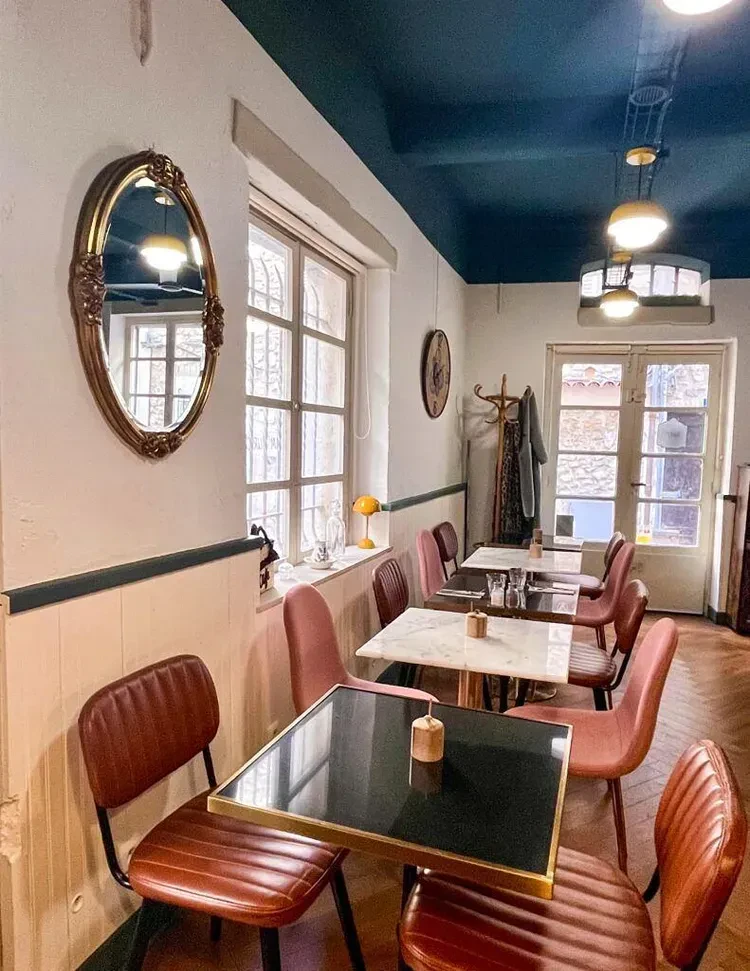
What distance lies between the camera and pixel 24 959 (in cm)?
142

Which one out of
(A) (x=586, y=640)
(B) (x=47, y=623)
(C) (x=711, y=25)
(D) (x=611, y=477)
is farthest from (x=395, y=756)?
(D) (x=611, y=477)

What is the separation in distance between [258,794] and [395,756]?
0.32 m

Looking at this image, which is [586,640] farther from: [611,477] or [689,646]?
[611,477]

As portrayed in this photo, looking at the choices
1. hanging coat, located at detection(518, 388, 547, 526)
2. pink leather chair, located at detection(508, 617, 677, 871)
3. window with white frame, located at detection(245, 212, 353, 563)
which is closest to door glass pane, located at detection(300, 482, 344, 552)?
window with white frame, located at detection(245, 212, 353, 563)

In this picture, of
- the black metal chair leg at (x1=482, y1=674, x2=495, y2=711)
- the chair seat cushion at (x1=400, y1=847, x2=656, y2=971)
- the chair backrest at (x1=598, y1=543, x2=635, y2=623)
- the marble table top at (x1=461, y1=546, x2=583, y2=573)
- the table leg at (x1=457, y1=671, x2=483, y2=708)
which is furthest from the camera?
the marble table top at (x1=461, y1=546, x2=583, y2=573)

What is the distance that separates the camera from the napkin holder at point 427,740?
1.45m

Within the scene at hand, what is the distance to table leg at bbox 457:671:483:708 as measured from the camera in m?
2.33

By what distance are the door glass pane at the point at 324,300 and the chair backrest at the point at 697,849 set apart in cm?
239

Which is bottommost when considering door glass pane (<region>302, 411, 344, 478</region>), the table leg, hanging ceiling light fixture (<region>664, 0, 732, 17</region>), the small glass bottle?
the table leg

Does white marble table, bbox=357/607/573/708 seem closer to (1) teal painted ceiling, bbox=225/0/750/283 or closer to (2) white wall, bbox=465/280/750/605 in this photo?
(1) teal painted ceiling, bbox=225/0/750/283

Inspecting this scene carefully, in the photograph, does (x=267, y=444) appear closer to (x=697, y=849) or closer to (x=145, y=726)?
(x=145, y=726)

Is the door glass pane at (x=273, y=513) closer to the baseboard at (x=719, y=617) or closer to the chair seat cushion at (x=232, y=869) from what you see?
the chair seat cushion at (x=232, y=869)

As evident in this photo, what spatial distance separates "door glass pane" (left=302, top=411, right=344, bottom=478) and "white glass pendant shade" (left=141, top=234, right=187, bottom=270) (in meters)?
1.30

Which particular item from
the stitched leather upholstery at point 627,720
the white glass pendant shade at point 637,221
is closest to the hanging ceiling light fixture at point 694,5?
the white glass pendant shade at point 637,221
